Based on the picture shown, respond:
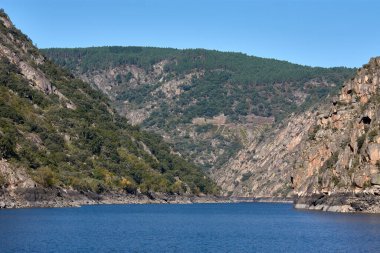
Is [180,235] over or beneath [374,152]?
beneath

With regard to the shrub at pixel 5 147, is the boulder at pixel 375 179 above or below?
below

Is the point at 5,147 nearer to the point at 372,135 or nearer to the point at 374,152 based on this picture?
the point at 372,135

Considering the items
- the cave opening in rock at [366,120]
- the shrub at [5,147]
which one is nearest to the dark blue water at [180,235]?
the cave opening in rock at [366,120]

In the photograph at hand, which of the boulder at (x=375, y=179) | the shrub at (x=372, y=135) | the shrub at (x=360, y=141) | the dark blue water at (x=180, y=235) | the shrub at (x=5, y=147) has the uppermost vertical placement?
the shrub at (x=372, y=135)

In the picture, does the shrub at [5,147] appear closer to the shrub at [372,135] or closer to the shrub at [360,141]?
the shrub at [360,141]

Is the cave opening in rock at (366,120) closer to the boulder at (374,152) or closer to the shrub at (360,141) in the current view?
Answer: the shrub at (360,141)

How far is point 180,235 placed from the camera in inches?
4911

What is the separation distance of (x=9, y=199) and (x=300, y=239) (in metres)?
84.2

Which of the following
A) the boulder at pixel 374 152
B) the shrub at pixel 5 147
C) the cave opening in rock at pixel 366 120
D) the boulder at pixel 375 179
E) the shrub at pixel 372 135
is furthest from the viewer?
the shrub at pixel 5 147

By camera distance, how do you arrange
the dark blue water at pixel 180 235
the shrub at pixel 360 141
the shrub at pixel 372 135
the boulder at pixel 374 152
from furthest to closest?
the shrub at pixel 360 141
the shrub at pixel 372 135
the boulder at pixel 374 152
the dark blue water at pixel 180 235

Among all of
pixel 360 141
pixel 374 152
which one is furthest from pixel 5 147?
pixel 374 152

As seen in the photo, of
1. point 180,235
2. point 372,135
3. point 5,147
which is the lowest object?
point 180,235

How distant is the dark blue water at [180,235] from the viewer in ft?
339

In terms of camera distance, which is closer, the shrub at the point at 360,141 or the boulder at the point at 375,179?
the boulder at the point at 375,179
